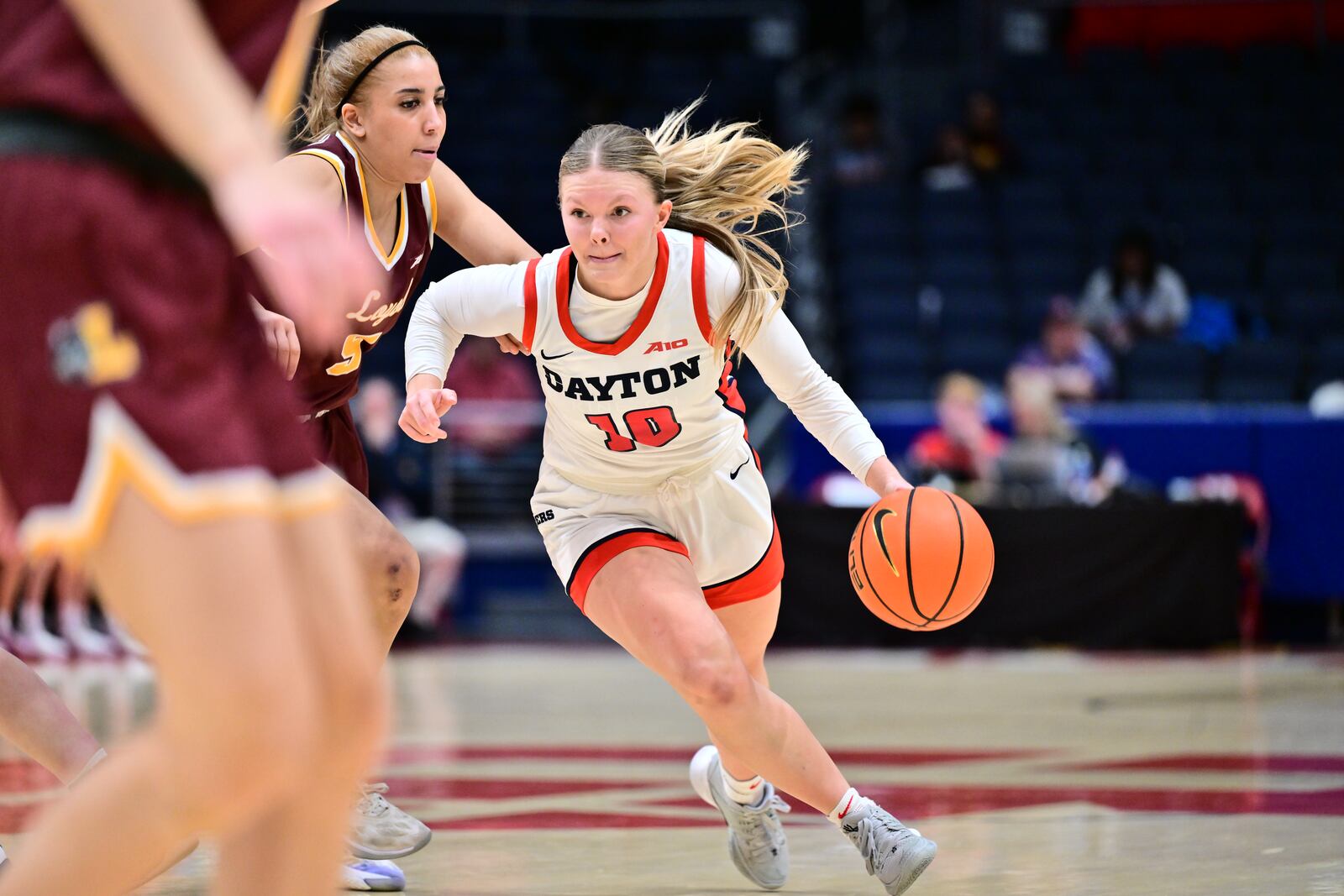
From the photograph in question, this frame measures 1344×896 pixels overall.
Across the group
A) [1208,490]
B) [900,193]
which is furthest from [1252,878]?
[900,193]

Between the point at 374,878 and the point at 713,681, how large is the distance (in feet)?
2.67

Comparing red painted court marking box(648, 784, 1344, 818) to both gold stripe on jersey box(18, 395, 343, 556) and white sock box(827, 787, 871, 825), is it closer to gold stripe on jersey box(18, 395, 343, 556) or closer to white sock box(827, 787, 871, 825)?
white sock box(827, 787, 871, 825)

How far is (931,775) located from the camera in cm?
525

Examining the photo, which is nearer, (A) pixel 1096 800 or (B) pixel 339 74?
(B) pixel 339 74

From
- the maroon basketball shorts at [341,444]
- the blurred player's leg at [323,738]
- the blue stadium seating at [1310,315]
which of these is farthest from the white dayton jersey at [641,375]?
the blue stadium seating at [1310,315]

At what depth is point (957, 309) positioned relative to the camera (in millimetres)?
11859

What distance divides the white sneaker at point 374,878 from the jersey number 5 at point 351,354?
1.06 metres

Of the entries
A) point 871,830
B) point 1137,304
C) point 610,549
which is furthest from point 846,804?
point 1137,304

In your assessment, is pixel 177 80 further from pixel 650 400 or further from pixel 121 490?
pixel 650 400

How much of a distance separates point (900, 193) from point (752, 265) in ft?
30.6

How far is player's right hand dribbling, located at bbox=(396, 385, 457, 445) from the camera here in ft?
11.3

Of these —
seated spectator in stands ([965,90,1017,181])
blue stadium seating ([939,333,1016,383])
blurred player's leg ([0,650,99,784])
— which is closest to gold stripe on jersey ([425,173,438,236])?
blurred player's leg ([0,650,99,784])

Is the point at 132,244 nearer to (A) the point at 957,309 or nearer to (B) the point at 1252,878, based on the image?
(B) the point at 1252,878

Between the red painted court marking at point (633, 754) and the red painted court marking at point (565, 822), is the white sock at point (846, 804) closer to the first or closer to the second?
the red painted court marking at point (565, 822)
